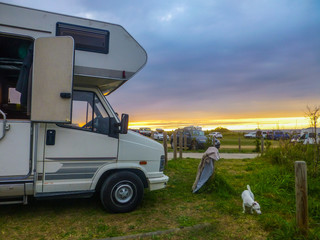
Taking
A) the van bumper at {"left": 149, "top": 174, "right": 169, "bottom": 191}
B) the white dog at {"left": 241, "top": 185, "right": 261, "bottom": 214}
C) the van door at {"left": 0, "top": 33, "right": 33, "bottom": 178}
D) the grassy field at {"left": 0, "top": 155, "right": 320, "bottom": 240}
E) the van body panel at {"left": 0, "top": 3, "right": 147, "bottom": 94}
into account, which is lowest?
the grassy field at {"left": 0, "top": 155, "right": 320, "bottom": 240}

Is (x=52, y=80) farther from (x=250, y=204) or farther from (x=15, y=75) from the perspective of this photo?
(x=250, y=204)

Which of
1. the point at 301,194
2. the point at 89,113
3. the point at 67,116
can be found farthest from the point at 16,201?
the point at 301,194

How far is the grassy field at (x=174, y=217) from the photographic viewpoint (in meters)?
4.07

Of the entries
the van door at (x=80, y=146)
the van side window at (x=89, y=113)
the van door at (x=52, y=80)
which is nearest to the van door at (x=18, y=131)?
the van door at (x=52, y=80)

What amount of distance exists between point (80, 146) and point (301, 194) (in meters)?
3.55

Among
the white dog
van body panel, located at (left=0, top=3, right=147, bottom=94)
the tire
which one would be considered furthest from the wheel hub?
the tire

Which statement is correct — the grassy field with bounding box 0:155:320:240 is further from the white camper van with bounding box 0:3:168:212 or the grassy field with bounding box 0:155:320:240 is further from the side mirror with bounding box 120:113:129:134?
the side mirror with bounding box 120:113:129:134

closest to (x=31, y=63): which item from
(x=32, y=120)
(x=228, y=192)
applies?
(x=32, y=120)

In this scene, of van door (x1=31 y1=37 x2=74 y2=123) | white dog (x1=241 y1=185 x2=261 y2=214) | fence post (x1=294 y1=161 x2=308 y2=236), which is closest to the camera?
fence post (x1=294 y1=161 x2=308 y2=236)

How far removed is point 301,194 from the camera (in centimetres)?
370

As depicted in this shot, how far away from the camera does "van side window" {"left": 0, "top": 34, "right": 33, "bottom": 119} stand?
4.32 meters

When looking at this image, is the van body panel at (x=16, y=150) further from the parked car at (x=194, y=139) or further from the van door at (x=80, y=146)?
the parked car at (x=194, y=139)

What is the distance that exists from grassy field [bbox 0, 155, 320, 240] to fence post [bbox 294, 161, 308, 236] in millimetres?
157

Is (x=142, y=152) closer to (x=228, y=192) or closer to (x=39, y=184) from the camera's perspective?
(x=39, y=184)
